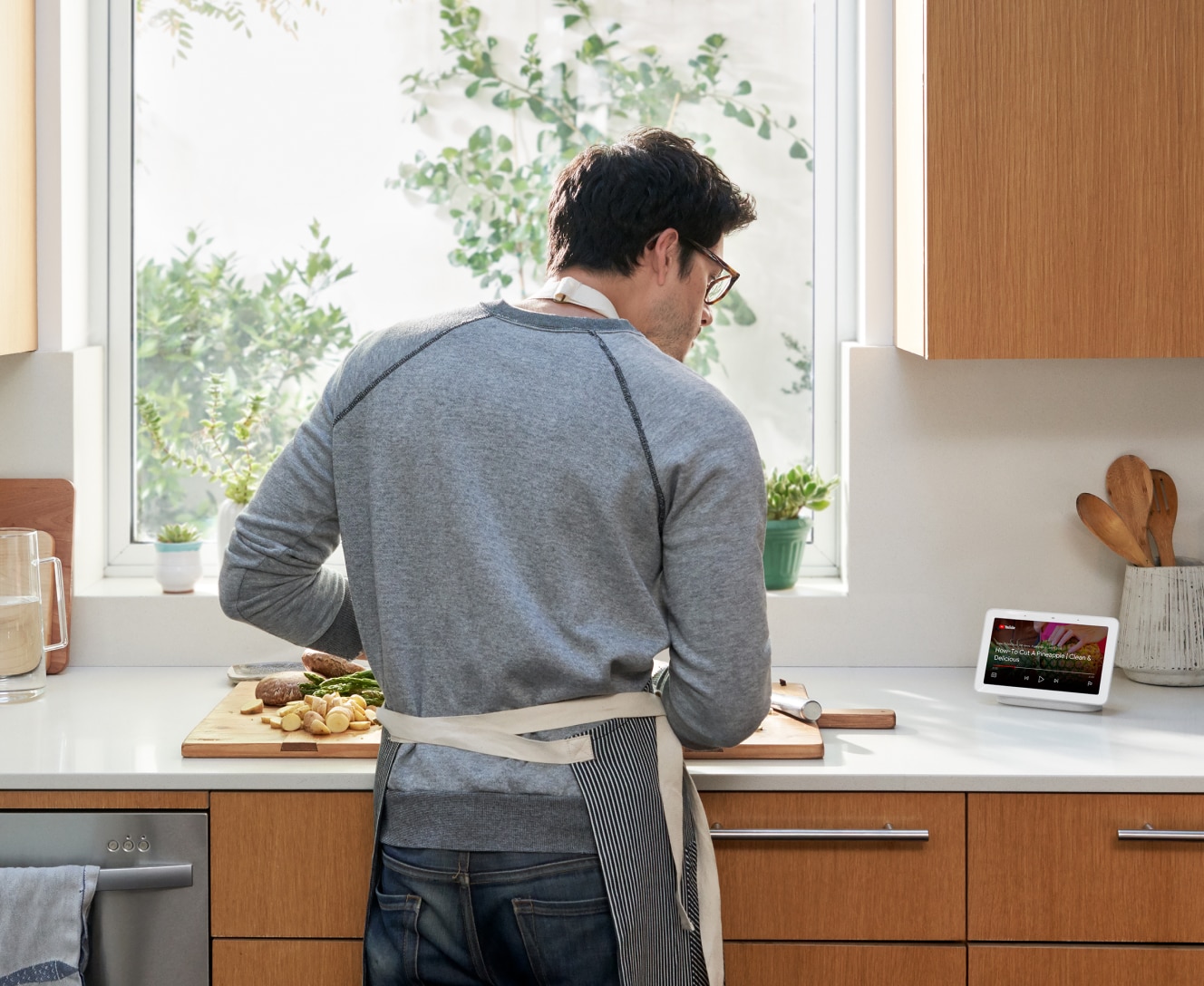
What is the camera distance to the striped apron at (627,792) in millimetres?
1336

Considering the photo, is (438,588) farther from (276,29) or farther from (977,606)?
(276,29)

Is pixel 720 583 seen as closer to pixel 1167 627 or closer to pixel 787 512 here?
pixel 787 512

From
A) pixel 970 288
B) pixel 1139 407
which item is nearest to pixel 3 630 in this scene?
pixel 970 288

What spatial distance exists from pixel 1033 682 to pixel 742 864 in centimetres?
63

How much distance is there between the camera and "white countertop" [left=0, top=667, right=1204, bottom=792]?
1712 millimetres

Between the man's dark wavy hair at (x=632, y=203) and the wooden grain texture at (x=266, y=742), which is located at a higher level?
the man's dark wavy hair at (x=632, y=203)

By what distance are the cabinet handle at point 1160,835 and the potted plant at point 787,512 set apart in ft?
2.77

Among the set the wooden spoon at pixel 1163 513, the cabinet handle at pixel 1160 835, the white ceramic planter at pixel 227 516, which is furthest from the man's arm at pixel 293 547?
the wooden spoon at pixel 1163 513

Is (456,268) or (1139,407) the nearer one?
(1139,407)

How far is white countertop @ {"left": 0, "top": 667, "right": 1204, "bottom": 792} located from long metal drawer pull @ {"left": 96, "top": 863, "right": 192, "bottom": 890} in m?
0.11

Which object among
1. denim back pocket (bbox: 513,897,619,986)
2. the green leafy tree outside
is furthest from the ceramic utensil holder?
denim back pocket (bbox: 513,897,619,986)

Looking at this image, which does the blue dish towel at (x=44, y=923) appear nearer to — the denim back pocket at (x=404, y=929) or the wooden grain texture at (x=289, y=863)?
the wooden grain texture at (x=289, y=863)

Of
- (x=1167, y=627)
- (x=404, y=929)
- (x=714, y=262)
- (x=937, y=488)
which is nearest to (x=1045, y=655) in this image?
(x=1167, y=627)

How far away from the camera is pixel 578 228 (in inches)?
57.5
